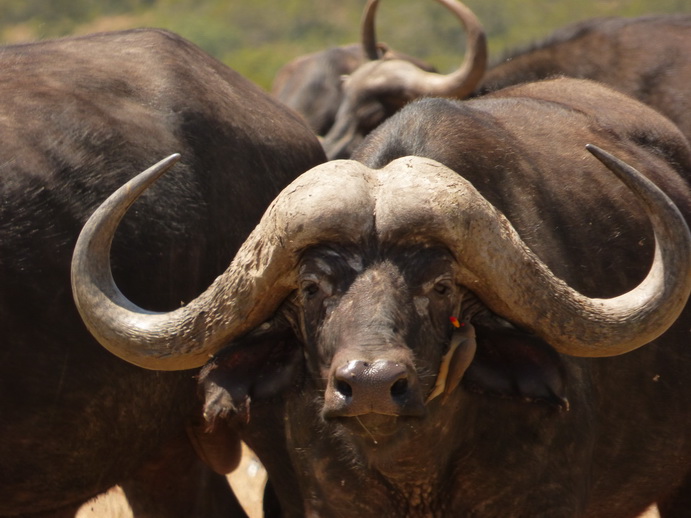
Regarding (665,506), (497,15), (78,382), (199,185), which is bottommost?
(497,15)

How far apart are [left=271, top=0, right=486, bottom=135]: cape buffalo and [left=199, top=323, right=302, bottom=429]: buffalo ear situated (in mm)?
8240

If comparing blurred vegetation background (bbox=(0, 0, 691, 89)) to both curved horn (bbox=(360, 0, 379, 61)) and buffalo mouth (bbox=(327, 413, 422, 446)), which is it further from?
buffalo mouth (bbox=(327, 413, 422, 446))

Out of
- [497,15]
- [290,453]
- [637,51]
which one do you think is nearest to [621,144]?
[290,453]

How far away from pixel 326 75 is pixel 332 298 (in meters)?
10.8

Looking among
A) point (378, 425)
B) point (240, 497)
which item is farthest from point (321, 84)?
point (378, 425)

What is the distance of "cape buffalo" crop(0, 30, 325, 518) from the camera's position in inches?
229

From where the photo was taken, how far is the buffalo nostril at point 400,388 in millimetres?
4398

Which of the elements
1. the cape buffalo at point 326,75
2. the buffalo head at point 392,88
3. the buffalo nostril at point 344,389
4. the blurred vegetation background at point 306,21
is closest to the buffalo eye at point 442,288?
the buffalo nostril at point 344,389

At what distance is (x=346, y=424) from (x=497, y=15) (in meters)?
48.5

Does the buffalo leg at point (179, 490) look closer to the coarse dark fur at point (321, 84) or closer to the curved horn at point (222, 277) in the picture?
the curved horn at point (222, 277)

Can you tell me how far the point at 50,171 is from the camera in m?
5.91

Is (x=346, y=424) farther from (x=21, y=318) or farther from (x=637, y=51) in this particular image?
(x=637, y=51)

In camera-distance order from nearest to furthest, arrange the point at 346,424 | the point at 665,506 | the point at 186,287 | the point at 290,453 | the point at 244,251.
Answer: the point at 346,424 → the point at 244,251 → the point at 290,453 → the point at 186,287 → the point at 665,506

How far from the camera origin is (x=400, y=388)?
14.5ft
